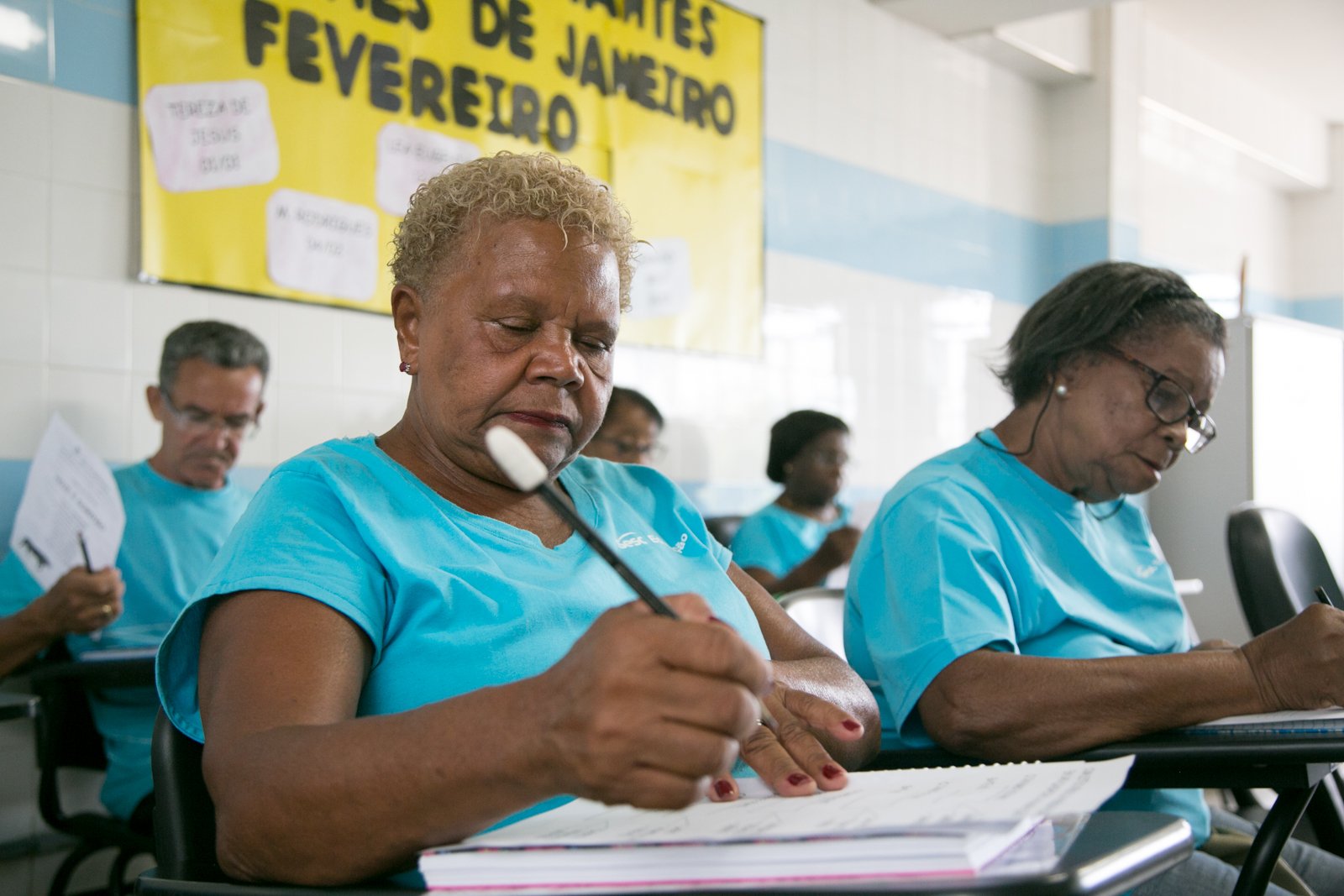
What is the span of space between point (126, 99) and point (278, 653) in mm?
2281

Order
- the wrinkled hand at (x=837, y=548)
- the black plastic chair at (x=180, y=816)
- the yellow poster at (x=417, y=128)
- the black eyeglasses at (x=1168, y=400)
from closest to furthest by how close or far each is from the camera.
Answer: the black plastic chair at (x=180, y=816), the black eyeglasses at (x=1168, y=400), the yellow poster at (x=417, y=128), the wrinkled hand at (x=837, y=548)

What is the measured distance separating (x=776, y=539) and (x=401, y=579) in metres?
2.96

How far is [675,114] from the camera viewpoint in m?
4.20

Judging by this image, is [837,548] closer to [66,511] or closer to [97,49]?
[66,511]

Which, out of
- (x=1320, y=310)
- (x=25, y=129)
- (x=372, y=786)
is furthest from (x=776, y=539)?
(x=1320, y=310)

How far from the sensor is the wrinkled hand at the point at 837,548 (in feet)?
11.9

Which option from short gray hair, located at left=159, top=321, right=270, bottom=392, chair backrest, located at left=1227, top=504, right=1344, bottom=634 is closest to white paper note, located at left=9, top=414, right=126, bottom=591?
short gray hair, located at left=159, top=321, right=270, bottom=392

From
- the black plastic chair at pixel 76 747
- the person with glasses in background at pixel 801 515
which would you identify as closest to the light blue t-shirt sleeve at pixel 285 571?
the black plastic chair at pixel 76 747

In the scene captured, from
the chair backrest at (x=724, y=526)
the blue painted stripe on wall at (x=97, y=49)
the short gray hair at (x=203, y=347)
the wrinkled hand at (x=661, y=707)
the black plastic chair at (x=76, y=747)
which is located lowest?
the black plastic chair at (x=76, y=747)

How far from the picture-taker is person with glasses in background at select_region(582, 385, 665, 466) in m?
3.65

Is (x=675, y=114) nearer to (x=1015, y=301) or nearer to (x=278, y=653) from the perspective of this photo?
(x=1015, y=301)

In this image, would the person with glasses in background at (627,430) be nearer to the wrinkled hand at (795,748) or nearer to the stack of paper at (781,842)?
the wrinkled hand at (795,748)

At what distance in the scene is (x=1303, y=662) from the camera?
4.84ft

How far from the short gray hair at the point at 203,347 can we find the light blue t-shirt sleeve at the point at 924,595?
1.65 meters
